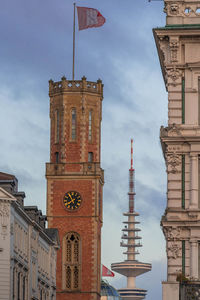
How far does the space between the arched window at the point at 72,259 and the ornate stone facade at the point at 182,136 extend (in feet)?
272

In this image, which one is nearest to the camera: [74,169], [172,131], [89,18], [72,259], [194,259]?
[194,259]

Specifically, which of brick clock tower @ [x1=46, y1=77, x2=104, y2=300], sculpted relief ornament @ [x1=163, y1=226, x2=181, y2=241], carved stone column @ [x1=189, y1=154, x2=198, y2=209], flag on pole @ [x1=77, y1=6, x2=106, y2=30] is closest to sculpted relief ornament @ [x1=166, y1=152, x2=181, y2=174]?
carved stone column @ [x1=189, y1=154, x2=198, y2=209]

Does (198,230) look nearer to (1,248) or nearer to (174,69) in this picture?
(174,69)

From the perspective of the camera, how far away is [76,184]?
135250mm

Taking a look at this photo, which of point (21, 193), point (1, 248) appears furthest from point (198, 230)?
point (21, 193)

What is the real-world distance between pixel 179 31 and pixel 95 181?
8502 centimetres

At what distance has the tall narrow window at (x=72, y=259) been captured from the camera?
13250 cm

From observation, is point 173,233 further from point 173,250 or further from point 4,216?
point 4,216

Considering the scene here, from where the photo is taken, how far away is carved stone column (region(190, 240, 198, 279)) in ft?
156

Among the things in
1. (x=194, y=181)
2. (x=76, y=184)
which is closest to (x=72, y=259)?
(x=76, y=184)

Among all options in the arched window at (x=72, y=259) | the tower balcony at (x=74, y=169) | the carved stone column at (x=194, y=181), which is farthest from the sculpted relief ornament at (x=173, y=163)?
the tower balcony at (x=74, y=169)

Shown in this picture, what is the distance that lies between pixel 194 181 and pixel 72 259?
280 feet

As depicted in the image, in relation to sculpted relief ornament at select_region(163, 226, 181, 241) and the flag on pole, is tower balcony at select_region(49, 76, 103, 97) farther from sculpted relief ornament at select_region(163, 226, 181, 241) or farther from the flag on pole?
sculpted relief ornament at select_region(163, 226, 181, 241)

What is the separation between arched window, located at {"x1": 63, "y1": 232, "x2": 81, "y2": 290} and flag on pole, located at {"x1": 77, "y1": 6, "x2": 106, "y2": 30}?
136ft
